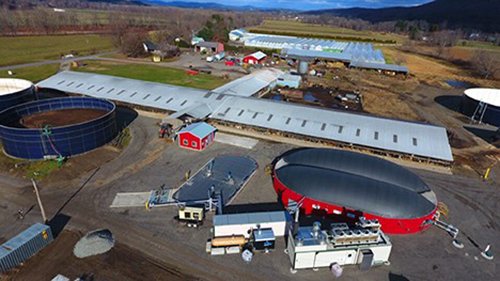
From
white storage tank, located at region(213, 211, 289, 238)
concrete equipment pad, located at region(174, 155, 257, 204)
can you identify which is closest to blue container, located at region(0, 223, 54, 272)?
concrete equipment pad, located at region(174, 155, 257, 204)

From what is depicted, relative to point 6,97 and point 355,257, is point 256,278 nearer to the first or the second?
point 355,257

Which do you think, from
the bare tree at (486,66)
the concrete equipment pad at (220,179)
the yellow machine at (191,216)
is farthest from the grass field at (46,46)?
the bare tree at (486,66)

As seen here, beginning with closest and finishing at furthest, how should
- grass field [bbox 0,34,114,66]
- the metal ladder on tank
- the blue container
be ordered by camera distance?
the blue container < the metal ladder on tank < grass field [bbox 0,34,114,66]

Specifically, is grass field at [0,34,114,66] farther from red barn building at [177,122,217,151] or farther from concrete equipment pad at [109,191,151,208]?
concrete equipment pad at [109,191,151,208]

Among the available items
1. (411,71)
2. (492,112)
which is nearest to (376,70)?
(411,71)

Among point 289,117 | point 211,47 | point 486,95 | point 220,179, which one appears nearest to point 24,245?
point 220,179
